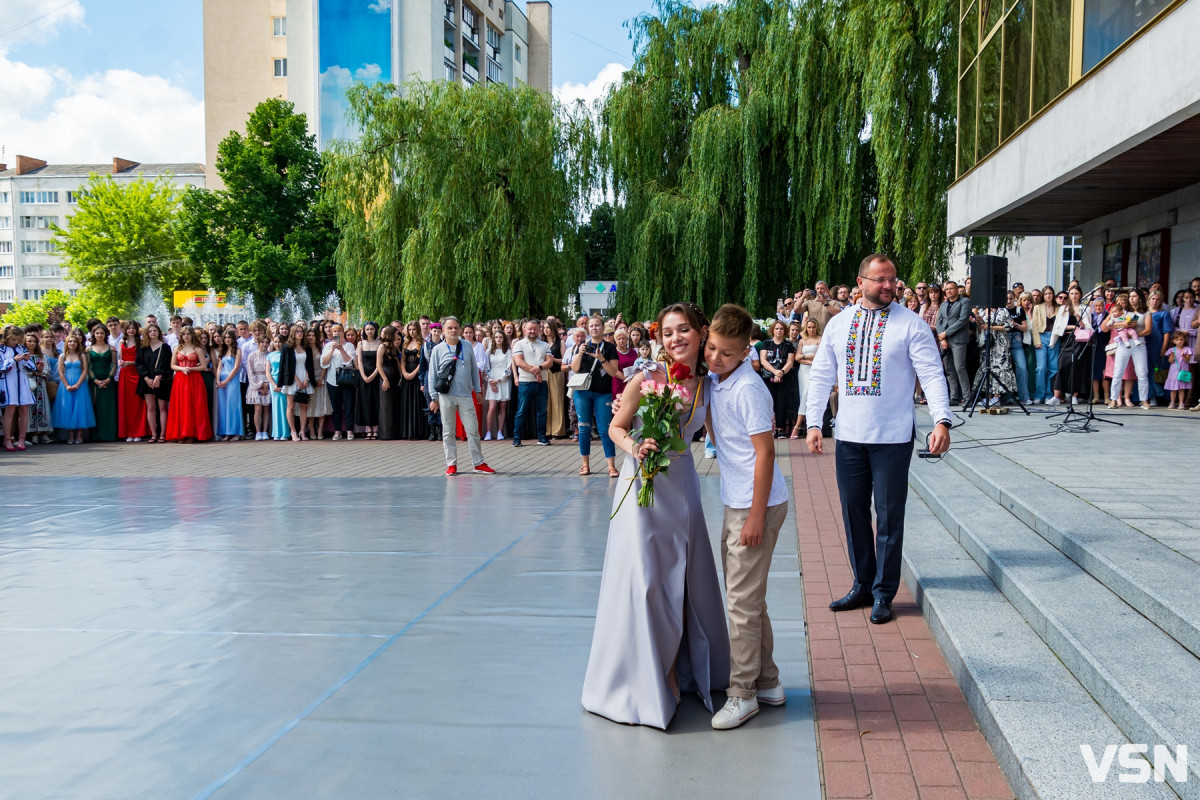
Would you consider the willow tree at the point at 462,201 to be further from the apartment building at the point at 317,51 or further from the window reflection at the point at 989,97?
the apartment building at the point at 317,51

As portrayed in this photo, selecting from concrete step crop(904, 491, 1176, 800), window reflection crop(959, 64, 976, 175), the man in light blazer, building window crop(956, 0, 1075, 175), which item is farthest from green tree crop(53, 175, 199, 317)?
concrete step crop(904, 491, 1176, 800)

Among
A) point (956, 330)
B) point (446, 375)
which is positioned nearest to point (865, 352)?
point (446, 375)

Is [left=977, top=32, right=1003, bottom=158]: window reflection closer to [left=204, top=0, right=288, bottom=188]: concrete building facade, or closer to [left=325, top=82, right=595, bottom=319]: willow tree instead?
[left=325, top=82, right=595, bottom=319]: willow tree

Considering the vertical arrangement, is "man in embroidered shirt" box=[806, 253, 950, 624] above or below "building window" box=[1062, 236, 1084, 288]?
below

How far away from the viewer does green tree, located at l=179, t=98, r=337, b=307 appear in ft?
147

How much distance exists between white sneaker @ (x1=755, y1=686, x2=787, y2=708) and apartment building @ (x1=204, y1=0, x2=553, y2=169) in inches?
2282

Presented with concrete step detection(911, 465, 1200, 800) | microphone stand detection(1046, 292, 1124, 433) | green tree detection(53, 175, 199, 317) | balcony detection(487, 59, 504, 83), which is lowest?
concrete step detection(911, 465, 1200, 800)

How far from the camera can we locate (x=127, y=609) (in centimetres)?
588

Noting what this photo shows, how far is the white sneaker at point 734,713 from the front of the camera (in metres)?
3.99

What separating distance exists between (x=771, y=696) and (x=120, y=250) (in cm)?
6548

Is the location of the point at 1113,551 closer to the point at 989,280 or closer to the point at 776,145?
the point at 989,280

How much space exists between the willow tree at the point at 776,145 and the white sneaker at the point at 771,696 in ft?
58.3

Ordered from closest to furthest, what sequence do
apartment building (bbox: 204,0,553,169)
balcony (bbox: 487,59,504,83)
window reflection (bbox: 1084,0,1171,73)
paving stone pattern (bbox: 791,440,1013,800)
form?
paving stone pattern (bbox: 791,440,1013,800), window reflection (bbox: 1084,0,1171,73), apartment building (bbox: 204,0,553,169), balcony (bbox: 487,59,504,83)

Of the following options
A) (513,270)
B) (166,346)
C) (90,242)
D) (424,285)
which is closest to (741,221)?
(513,270)
